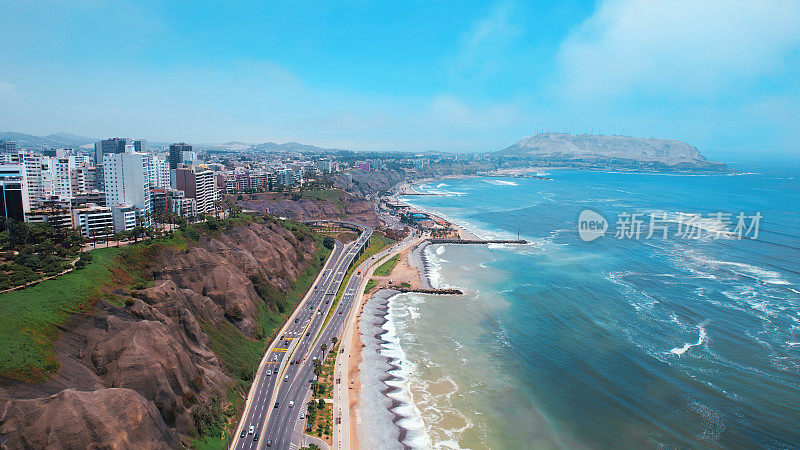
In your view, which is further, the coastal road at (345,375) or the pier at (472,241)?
the pier at (472,241)

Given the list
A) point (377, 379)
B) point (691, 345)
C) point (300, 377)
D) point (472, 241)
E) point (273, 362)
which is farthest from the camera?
point (472, 241)

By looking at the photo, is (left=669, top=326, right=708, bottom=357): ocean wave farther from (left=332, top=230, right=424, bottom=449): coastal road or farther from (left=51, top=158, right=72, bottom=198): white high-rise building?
(left=51, top=158, right=72, bottom=198): white high-rise building

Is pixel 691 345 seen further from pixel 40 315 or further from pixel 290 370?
pixel 40 315

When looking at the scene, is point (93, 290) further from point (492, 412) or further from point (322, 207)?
point (322, 207)

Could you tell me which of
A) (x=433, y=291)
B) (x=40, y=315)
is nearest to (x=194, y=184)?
(x=433, y=291)

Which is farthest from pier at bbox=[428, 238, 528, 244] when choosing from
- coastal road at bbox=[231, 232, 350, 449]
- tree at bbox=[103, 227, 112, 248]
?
tree at bbox=[103, 227, 112, 248]

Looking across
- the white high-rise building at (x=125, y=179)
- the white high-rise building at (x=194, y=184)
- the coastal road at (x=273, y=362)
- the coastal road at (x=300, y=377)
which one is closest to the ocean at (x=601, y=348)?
the coastal road at (x=300, y=377)

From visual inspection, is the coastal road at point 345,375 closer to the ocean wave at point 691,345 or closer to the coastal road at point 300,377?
the coastal road at point 300,377
